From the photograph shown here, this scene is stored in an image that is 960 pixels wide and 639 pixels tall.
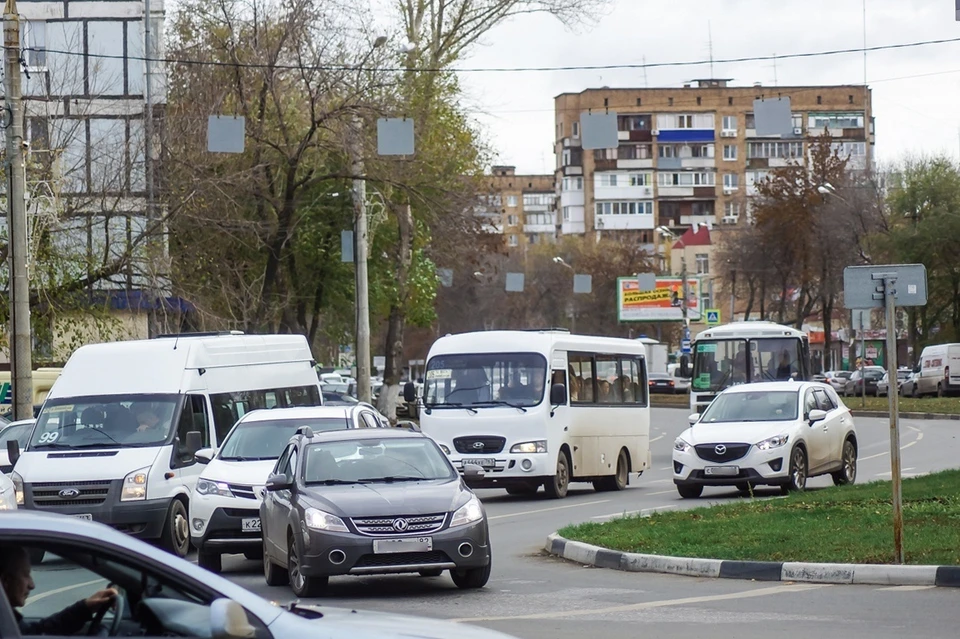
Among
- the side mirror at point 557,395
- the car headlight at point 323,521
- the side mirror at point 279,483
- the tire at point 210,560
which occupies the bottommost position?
the tire at point 210,560

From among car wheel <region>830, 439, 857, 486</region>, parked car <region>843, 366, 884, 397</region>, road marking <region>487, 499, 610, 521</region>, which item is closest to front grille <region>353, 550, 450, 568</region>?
road marking <region>487, 499, 610, 521</region>

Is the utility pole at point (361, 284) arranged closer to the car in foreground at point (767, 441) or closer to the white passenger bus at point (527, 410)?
the white passenger bus at point (527, 410)

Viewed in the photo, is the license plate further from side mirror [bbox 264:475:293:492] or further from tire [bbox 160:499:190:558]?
tire [bbox 160:499:190:558]

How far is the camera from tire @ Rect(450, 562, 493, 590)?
13203mm

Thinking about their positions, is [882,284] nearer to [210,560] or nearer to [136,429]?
[210,560]


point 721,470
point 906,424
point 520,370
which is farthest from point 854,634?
point 906,424

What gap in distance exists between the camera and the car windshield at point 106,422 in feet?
60.0

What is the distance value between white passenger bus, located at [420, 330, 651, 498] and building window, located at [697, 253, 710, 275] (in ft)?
329

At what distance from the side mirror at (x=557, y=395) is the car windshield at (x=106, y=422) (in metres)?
7.47

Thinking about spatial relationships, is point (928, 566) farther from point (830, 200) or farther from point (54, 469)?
point (830, 200)

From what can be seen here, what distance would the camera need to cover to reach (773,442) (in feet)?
75.9

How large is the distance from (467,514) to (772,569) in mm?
2676

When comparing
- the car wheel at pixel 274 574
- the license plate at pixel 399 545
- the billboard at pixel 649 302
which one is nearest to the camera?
the license plate at pixel 399 545

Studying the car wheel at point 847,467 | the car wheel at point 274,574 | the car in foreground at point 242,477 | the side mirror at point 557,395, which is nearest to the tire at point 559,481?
the side mirror at point 557,395
